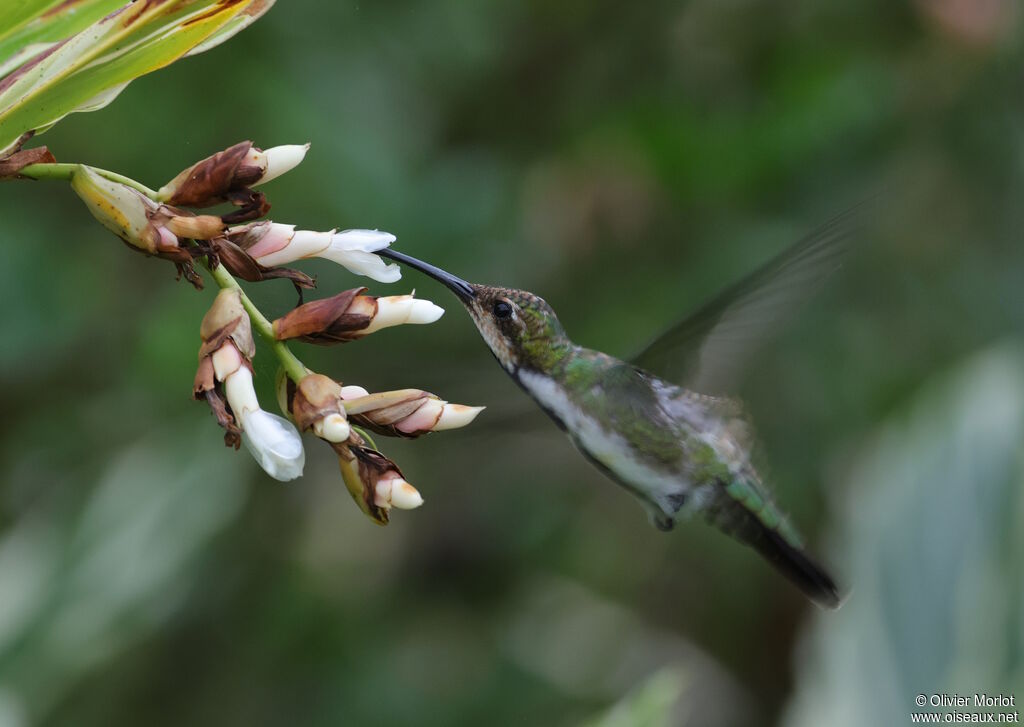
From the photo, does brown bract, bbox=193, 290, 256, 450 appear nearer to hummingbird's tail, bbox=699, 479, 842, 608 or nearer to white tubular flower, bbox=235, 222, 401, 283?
white tubular flower, bbox=235, 222, 401, 283

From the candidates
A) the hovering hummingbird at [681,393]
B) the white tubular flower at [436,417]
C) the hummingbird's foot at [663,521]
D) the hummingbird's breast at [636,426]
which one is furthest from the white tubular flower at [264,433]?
the hummingbird's foot at [663,521]

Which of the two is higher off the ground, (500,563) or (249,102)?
(249,102)

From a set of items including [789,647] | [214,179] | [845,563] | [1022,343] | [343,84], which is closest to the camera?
[214,179]

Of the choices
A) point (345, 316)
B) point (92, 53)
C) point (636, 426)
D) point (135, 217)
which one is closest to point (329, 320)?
point (345, 316)

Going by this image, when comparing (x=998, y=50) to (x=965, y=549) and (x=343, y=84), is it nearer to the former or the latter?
(x=965, y=549)

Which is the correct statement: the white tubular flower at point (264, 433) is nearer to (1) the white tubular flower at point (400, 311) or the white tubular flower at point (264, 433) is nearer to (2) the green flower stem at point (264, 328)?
(2) the green flower stem at point (264, 328)

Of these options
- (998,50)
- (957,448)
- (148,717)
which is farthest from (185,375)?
(998,50)
